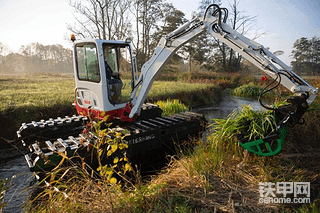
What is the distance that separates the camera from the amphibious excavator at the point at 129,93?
12.2ft

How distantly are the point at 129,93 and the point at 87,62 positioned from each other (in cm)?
130

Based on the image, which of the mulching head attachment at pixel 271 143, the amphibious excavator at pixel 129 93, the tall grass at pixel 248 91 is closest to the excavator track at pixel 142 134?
the amphibious excavator at pixel 129 93

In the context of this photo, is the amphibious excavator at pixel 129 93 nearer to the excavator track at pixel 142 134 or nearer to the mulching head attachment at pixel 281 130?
the excavator track at pixel 142 134

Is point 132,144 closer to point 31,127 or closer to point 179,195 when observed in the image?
point 179,195

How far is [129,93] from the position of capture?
5.20 metres

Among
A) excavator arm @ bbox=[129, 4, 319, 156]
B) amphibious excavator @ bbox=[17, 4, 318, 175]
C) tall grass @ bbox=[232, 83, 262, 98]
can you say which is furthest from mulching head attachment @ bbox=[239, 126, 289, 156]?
tall grass @ bbox=[232, 83, 262, 98]

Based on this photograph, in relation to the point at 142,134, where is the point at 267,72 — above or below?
above

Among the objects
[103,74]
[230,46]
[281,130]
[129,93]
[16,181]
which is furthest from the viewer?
[129,93]

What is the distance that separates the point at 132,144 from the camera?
439 centimetres

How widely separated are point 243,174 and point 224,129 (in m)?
1.07

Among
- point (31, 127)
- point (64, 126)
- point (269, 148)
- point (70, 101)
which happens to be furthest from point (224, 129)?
point (70, 101)

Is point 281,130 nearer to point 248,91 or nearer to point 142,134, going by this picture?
point 142,134

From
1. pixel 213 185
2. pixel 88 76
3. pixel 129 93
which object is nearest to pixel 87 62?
pixel 88 76

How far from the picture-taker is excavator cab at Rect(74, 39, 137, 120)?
461cm
